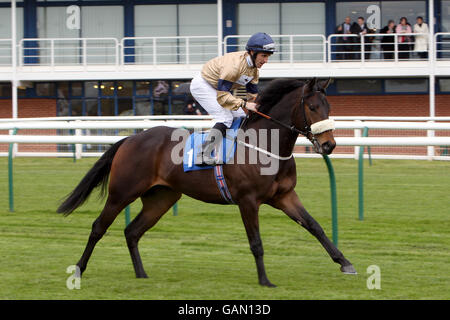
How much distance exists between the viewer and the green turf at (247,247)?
581cm

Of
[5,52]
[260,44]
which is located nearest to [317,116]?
[260,44]

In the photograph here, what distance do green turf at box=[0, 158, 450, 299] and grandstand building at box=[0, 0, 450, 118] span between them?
9327mm

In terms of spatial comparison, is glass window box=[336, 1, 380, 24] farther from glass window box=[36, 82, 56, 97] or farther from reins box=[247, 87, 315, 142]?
reins box=[247, 87, 315, 142]

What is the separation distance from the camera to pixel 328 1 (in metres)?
22.2

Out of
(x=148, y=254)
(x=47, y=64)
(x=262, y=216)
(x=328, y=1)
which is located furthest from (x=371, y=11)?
(x=148, y=254)

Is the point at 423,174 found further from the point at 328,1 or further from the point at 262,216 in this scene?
the point at 328,1

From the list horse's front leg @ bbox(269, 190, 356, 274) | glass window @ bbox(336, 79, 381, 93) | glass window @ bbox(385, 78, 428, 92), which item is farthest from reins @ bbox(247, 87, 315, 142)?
glass window @ bbox(385, 78, 428, 92)

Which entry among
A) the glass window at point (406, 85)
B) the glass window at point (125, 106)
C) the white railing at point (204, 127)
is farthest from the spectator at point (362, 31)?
the white railing at point (204, 127)

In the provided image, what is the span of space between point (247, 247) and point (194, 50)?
611 inches

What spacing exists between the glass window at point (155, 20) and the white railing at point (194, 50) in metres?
0.25

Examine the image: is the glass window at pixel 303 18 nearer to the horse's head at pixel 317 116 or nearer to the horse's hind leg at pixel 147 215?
the horse's hind leg at pixel 147 215

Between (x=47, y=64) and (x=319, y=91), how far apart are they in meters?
17.3

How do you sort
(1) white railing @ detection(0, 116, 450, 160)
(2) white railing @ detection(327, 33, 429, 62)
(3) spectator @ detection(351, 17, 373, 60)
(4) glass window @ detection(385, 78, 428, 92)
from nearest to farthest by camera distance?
1. (1) white railing @ detection(0, 116, 450, 160)
2. (2) white railing @ detection(327, 33, 429, 62)
3. (3) spectator @ detection(351, 17, 373, 60)
4. (4) glass window @ detection(385, 78, 428, 92)

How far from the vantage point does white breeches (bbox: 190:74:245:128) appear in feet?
20.6
